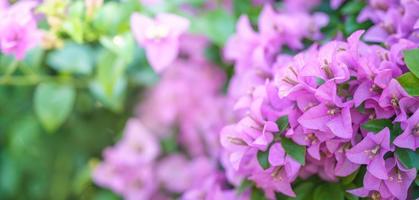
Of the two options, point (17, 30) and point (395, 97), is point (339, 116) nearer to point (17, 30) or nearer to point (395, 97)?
point (395, 97)

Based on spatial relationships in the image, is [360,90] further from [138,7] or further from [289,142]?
[138,7]

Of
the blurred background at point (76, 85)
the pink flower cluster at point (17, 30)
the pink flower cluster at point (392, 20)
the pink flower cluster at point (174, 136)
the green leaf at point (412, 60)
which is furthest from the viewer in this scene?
the pink flower cluster at point (174, 136)

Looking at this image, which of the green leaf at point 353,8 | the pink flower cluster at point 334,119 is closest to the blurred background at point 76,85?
the green leaf at point 353,8

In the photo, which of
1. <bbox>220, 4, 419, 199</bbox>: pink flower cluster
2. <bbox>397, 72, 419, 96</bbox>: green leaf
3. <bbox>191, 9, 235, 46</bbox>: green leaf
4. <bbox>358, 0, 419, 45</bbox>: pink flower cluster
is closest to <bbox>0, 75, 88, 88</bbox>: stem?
<bbox>191, 9, 235, 46</bbox>: green leaf

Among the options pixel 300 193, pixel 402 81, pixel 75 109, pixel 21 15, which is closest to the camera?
pixel 402 81

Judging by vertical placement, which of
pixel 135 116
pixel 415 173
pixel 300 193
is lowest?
pixel 135 116

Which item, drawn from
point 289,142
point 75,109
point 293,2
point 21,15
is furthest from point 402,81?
point 75,109

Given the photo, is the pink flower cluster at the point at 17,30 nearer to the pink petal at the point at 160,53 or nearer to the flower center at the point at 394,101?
the pink petal at the point at 160,53
